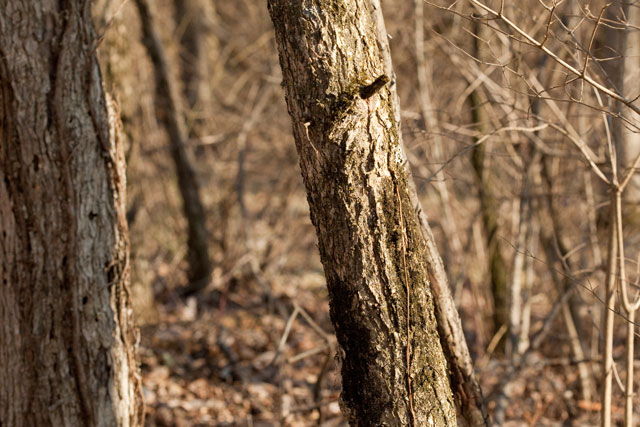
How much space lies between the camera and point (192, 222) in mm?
7441

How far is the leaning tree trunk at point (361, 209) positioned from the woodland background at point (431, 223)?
4.09 feet

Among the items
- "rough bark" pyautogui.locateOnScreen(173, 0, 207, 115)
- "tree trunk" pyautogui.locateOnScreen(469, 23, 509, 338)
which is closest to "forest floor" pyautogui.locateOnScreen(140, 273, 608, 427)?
"tree trunk" pyautogui.locateOnScreen(469, 23, 509, 338)

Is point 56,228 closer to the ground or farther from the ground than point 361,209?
farther from the ground

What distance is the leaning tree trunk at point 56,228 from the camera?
9.78 ft

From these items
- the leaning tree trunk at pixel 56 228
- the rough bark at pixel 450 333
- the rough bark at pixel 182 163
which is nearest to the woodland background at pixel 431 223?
the rough bark at pixel 182 163

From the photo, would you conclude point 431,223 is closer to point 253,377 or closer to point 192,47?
point 253,377

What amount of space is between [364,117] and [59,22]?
1754 millimetres

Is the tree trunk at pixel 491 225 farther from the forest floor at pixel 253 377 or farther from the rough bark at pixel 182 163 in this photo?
the rough bark at pixel 182 163

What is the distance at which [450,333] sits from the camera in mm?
2604

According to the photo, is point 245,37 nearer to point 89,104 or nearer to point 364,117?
point 89,104

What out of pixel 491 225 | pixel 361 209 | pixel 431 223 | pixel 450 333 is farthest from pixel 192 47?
pixel 361 209

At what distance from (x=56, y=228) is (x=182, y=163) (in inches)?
172

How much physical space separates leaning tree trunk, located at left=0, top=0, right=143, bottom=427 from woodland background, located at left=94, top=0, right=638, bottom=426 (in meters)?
0.33

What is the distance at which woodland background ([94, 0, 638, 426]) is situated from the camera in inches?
187
